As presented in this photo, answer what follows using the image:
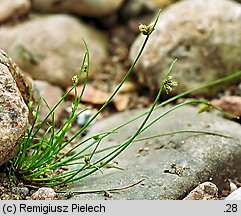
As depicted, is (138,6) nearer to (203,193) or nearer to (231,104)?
(231,104)

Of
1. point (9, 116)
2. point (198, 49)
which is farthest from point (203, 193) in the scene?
point (198, 49)

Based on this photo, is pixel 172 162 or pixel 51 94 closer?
pixel 172 162

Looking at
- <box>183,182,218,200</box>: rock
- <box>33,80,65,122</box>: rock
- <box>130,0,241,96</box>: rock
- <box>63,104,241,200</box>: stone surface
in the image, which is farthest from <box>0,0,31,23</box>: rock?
<box>183,182,218,200</box>: rock

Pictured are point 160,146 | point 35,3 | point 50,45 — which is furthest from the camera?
point 35,3

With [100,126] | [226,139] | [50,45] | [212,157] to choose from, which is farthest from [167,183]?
[50,45]

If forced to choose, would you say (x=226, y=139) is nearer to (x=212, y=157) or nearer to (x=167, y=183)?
(x=212, y=157)
